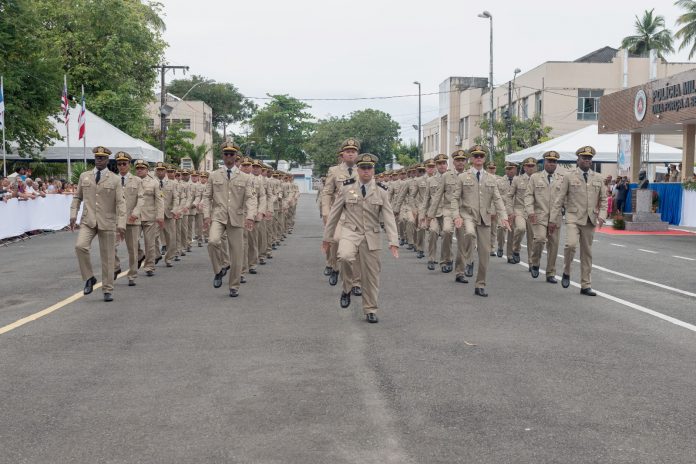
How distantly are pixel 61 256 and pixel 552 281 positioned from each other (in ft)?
34.9

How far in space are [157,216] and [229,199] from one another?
114 inches

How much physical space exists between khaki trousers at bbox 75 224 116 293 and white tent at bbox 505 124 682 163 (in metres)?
23.8

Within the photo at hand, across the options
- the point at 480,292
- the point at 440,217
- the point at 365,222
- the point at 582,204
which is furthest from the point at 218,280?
the point at 582,204

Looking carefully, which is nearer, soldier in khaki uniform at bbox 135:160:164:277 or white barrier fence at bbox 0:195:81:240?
soldier in khaki uniform at bbox 135:160:164:277

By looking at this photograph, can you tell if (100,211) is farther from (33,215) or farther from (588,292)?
(33,215)

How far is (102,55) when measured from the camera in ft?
157

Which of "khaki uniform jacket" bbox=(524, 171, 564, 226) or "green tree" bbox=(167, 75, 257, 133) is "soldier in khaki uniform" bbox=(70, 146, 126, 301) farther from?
"green tree" bbox=(167, 75, 257, 133)

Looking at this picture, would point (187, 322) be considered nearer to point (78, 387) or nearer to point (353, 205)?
point (353, 205)

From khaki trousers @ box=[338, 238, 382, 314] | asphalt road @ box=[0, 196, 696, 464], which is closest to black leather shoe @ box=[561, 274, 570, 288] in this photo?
asphalt road @ box=[0, 196, 696, 464]

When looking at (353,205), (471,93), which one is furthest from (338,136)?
(353,205)

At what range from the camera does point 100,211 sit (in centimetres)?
1162

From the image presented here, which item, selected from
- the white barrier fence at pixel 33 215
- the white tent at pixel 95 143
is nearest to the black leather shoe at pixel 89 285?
the white barrier fence at pixel 33 215

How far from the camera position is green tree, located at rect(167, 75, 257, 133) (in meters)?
108

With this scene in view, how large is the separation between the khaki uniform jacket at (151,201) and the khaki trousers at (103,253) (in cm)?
304
